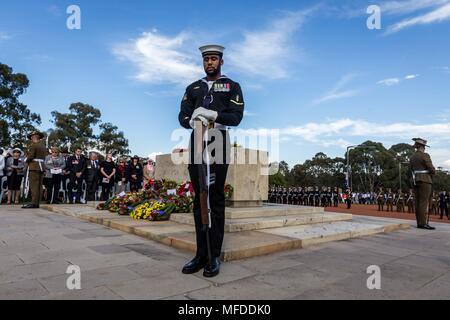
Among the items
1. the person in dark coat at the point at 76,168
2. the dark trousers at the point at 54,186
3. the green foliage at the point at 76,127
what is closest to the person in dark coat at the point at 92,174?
the person in dark coat at the point at 76,168

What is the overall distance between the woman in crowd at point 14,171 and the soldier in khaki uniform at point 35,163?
1.84 m

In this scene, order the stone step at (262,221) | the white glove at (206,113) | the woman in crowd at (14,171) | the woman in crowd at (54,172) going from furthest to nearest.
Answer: the woman in crowd at (54,172) → the woman in crowd at (14,171) → the stone step at (262,221) → the white glove at (206,113)

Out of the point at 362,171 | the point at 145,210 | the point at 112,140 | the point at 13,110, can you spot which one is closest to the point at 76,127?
the point at 112,140

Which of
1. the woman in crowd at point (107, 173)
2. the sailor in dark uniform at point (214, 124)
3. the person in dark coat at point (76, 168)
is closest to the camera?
the sailor in dark uniform at point (214, 124)

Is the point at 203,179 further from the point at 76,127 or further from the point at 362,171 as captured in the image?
the point at 362,171

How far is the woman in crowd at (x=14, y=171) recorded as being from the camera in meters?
10.8

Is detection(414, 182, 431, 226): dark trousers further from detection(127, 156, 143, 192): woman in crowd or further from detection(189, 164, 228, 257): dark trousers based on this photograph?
detection(127, 156, 143, 192): woman in crowd

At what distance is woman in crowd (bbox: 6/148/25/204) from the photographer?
10.8 m

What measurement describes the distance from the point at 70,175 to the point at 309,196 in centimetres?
2025

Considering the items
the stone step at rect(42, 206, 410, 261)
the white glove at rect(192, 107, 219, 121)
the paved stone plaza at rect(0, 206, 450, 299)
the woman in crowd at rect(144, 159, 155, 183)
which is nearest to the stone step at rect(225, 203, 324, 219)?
the stone step at rect(42, 206, 410, 261)

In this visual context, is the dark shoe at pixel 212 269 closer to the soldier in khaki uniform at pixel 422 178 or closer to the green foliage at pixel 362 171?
the soldier in khaki uniform at pixel 422 178

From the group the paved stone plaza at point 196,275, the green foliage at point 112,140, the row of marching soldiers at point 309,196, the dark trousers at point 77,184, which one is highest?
the green foliage at point 112,140

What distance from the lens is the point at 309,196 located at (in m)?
27.1
